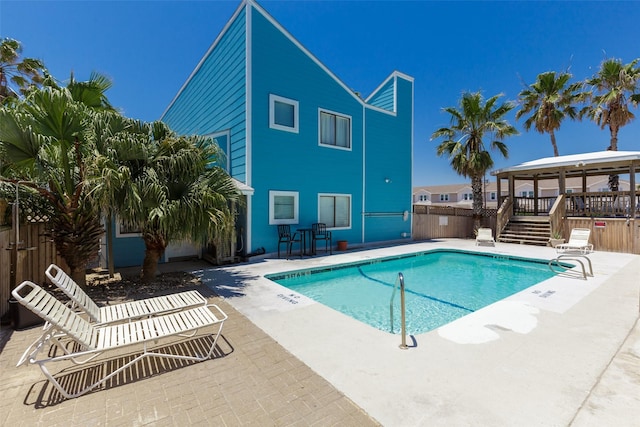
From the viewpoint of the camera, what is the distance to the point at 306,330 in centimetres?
403

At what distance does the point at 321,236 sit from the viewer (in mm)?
11328

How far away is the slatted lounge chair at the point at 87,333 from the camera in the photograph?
2564mm

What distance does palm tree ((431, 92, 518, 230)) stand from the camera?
1463 cm

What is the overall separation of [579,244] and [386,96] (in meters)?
10.4

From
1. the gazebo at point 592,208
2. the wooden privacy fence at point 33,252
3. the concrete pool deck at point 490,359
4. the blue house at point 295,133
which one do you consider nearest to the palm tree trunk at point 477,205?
the gazebo at point 592,208

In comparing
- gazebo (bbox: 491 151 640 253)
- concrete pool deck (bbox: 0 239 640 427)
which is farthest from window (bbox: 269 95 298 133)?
gazebo (bbox: 491 151 640 253)

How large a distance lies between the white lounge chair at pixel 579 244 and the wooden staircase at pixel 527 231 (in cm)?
148

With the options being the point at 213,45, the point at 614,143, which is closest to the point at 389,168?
the point at 213,45

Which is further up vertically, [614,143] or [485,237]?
[614,143]

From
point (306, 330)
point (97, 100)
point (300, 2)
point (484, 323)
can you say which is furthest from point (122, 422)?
point (300, 2)

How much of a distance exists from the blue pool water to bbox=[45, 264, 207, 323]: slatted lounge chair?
3.13 m

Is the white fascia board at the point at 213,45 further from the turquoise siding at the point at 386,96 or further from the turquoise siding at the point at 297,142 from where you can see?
the turquoise siding at the point at 386,96

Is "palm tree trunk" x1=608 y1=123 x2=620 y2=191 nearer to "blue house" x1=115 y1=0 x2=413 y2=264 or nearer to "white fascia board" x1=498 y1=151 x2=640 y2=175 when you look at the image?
"white fascia board" x1=498 y1=151 x2=640 y2=175

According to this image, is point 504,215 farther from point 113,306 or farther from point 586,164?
point 113,306
